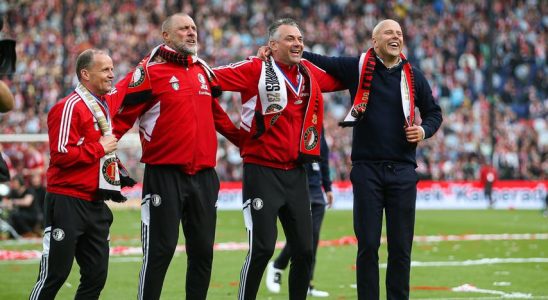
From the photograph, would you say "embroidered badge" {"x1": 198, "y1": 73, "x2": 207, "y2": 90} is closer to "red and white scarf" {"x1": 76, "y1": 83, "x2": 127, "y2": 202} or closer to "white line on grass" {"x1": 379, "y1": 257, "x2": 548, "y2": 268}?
"red and white scarf" {"x1": 76, "y1": 83, "x2": 127, "y2": 202}

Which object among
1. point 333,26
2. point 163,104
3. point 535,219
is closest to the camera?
point 163,104

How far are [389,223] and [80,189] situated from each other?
2.61 m

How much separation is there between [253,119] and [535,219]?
19.3 metres

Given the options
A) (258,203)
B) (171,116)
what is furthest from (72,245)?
(258,203)

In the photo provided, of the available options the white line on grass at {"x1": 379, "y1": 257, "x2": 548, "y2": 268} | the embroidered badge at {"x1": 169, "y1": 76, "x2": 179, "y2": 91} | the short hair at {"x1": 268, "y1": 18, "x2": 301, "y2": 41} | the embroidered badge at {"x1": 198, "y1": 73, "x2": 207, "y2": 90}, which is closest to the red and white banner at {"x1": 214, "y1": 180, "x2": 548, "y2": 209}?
the white line on grass at {"x1": 379, "y1": 257, "x2": 548, "y2": 268}

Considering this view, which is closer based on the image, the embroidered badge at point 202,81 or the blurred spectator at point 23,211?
the embroidered badge at point 202,81

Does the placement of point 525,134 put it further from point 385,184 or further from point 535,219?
point 385,184

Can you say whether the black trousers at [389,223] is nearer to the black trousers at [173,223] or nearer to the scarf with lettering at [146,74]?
the black trousers at [173,223]

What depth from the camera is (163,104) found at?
8.12 metres

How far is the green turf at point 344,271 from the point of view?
38.3 ft

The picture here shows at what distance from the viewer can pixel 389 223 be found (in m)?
8.64

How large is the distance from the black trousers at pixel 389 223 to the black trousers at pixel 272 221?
1.51 ft

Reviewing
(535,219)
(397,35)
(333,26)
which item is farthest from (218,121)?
(333,26)

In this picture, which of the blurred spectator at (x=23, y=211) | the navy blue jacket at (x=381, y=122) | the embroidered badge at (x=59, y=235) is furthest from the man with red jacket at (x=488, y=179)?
the embroidered badge at (x=59, y=235)
